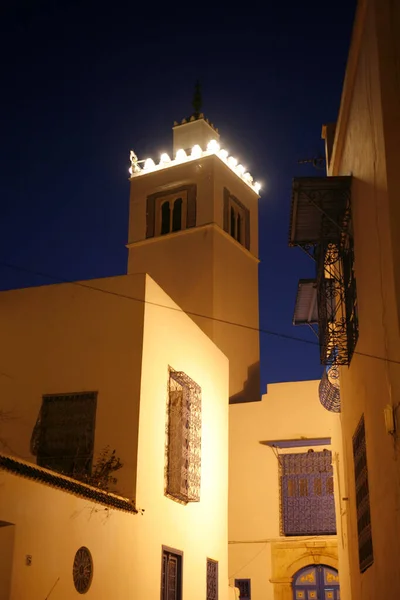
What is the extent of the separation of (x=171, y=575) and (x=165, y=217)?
1437cm

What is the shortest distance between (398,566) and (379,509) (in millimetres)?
1061

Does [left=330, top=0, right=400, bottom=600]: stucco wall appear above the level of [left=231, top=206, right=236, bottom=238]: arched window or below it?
below

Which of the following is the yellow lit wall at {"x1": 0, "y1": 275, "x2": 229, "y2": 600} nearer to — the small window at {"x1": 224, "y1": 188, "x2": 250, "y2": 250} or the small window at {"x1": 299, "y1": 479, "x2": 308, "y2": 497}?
the small window at {"x1": 299, "y1": 479, "x2": 308, "y2": 497}

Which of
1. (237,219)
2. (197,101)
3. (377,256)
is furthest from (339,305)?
(197,101)

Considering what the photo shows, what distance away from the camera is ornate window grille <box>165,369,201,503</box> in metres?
12.7

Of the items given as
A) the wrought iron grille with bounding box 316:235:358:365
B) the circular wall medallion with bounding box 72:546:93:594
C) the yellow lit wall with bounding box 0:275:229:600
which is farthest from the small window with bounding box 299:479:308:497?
the circular wall medallion with bounding box 72:546:93:594

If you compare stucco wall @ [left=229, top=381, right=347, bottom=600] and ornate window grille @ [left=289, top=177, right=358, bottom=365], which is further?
stucco wall @ [left=229, top=381, right=347, bottom=600]

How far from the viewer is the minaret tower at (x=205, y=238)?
75.4ft

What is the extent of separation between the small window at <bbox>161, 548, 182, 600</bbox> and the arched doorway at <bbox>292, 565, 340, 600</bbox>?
6.66 meters

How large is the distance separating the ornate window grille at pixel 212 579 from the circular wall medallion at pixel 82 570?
15.7 feet

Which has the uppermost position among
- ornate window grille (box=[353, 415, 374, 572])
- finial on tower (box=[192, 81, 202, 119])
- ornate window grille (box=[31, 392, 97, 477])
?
finial on tower (box=[192, 81, 202, 119])

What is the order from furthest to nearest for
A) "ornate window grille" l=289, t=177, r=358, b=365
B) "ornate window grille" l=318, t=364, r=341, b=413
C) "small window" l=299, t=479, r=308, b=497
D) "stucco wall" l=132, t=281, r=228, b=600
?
"small window" l=299, t=479, r=308, b=497 → "ornate window grille" l=318, t=364, r=341, b=413 → "stucco wall" l=132, t=281, r=228, b=600 → "ornate window grille" l=289, t=177, r=358, b=365

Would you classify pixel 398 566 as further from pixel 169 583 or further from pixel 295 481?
pixel 295 481

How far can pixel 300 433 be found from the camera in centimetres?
Answer: 1956
